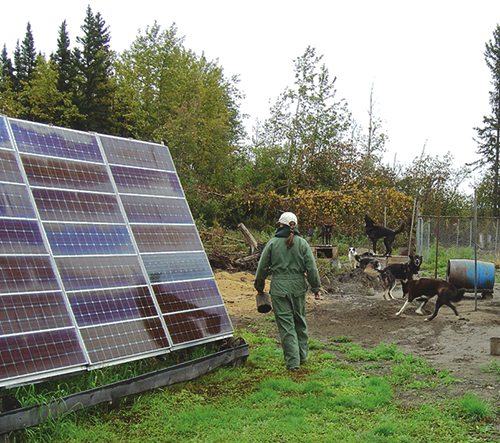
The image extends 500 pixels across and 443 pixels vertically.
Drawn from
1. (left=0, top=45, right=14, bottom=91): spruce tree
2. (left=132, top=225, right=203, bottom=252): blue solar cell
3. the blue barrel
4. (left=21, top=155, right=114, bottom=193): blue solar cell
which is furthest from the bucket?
(left=0, top=45, right=14, bottom=91): spruce tree

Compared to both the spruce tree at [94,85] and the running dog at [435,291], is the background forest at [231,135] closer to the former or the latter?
the spruce tree at [94,85]

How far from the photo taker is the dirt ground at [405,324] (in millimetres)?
7777

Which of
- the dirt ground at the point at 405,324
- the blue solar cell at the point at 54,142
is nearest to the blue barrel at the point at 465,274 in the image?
the dirt ground at the point at 405,324

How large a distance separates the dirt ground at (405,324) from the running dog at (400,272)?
1.32 feet

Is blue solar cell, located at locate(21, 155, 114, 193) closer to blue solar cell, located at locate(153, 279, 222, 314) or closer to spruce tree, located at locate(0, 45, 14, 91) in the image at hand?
blue solar cell, located at locate(153, 279, 222, 314)

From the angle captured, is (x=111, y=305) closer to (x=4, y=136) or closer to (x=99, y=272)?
(x=99, y=272)

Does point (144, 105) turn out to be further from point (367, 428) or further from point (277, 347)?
point (367, 428)

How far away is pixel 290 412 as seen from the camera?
578 centimetres

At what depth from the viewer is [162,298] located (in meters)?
6.88

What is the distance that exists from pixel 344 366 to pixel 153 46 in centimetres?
3779

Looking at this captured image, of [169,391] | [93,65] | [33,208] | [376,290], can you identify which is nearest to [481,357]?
[169,391]

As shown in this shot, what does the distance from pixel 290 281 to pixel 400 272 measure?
6753 millimetres

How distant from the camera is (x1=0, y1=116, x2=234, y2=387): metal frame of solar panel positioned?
17.9ft

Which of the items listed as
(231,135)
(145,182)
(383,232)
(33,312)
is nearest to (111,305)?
(33,312)
